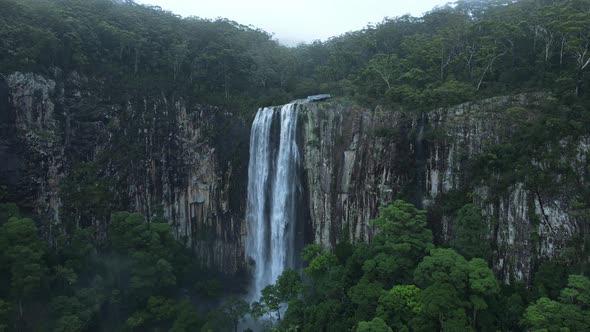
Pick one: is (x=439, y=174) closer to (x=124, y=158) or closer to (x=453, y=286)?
(x=453, y=286)

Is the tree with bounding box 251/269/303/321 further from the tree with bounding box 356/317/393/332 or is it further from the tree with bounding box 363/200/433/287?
the tree with bounding box 356/317/393/332

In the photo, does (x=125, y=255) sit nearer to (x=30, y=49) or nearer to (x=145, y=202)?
(x=145, y=202)

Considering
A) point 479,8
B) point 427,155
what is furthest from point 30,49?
point 479,8

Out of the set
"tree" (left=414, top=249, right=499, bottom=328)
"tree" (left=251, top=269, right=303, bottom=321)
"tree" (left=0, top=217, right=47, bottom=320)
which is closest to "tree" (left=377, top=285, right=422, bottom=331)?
"tree" (left=414, top=249, right=499, bottom=328)

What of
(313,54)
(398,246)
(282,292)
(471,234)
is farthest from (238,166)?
(471,234)

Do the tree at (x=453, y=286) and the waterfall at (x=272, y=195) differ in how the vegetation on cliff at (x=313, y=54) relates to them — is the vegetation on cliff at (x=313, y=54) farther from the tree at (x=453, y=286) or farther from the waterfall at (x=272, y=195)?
the tree at (x=453, y=286)

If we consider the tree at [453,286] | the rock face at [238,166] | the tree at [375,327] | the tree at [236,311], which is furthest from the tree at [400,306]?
the tree at [236,311]
